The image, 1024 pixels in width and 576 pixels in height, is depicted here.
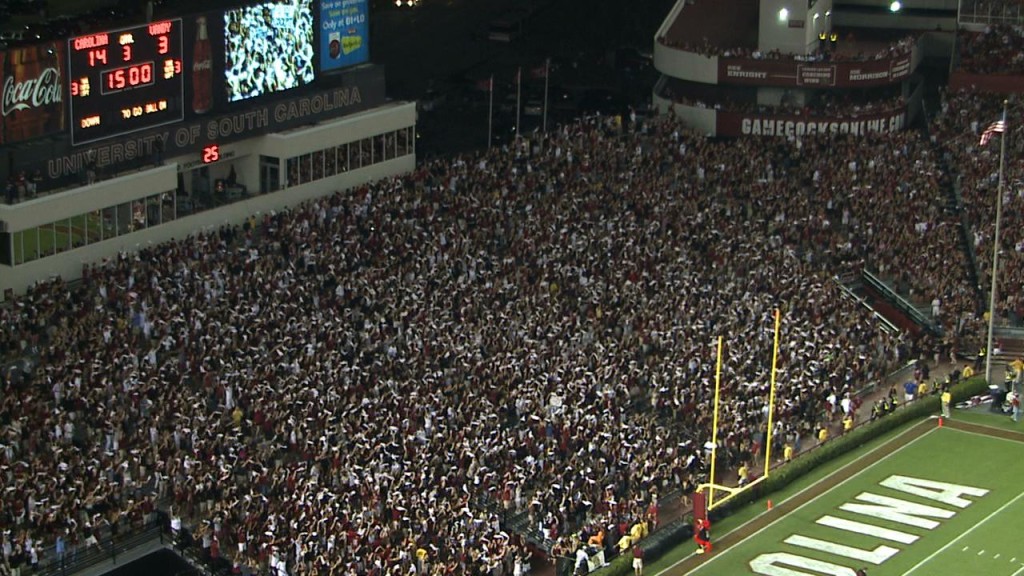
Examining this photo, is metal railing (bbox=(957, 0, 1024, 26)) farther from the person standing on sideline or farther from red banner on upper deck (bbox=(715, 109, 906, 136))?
the person standing on sideline

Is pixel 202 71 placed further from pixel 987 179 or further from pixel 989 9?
pixel 989 9

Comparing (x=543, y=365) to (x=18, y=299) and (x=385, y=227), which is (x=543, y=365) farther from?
(x=18, y=299)

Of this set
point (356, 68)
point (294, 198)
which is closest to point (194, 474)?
point (294, 198)

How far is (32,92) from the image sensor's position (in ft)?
203

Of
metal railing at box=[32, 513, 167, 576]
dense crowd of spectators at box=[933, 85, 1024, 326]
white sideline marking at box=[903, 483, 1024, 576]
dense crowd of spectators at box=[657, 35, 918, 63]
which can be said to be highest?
dense crowd of spectators at box=[657, 35, 918, 63]

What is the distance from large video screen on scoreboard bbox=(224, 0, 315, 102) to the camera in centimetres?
6844

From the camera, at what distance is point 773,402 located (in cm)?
6138

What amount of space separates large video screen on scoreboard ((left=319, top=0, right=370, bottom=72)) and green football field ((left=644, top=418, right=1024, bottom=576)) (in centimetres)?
2232

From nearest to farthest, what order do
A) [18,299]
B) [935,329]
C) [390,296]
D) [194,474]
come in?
[194,474] → [18,299] → [390,296] → [935,329]

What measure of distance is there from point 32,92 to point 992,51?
1602 inches

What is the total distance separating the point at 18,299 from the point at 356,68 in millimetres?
17514

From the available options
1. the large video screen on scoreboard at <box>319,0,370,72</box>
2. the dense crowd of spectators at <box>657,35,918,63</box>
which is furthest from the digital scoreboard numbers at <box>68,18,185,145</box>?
the dense crowd of spectators at <box>657,35,918,63</box>

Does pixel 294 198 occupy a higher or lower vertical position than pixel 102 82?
lower

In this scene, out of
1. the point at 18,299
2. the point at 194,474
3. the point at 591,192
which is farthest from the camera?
the point at 591,192
